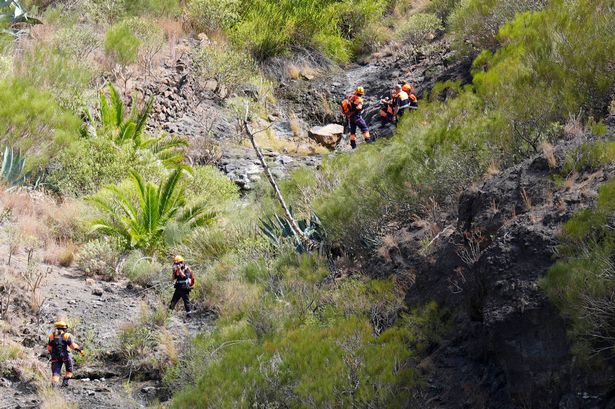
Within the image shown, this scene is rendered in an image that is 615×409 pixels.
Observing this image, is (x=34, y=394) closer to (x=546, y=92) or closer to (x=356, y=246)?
(x=356, y=246)

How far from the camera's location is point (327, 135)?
23766 millimetres

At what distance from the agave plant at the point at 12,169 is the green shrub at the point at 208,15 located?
10.9m

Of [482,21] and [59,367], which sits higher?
[482,21]

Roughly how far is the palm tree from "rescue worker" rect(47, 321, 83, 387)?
5.19 meters

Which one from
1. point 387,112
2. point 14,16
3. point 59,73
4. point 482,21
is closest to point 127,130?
point 59,73

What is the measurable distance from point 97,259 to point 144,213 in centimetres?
167

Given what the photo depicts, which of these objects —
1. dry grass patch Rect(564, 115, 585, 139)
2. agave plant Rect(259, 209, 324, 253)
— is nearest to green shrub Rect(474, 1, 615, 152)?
dry grass patch Rect(564, 115, 585, 139)

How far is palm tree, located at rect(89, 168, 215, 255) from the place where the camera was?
17.2 m

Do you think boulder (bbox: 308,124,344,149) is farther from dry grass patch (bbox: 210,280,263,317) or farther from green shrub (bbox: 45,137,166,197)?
dry grass patch (bbox: 210,280,263,317)

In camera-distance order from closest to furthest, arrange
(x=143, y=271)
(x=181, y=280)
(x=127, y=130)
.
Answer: (x=181, y=280) → (x=143, y=271) → (x=127, y=130)

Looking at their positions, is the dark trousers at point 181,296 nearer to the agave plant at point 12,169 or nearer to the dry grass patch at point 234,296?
the dry grass patch at point 234,296

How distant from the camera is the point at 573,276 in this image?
805cm

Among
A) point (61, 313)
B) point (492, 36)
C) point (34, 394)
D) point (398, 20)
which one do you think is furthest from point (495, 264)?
point (398, 20)

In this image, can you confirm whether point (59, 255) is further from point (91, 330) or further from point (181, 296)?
point (91, 330)
